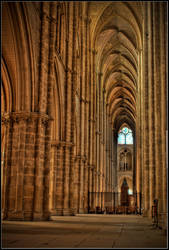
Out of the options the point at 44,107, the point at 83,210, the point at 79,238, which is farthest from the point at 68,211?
the point at 79,238

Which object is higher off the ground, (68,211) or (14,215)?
(14,215)

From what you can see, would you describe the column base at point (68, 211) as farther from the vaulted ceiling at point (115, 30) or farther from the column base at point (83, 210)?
the vaulted ceiling at point (115, 30)

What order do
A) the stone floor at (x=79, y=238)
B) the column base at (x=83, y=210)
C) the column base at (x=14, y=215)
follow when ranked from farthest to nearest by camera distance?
the column base at (x=83, y=210), the column base at (x=14, y=215), the stone floor at (x=79, y=238)

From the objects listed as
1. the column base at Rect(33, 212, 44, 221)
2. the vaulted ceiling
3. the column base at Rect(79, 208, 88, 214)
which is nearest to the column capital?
the column base at Rect(33, 212, 44, 221)

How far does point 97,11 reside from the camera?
38.3 metres

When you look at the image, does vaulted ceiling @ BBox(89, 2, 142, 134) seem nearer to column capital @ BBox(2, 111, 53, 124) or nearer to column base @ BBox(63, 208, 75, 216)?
column base @ BBox(63, 208, 75, 216)

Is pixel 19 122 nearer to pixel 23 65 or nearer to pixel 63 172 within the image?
pixel 23 65

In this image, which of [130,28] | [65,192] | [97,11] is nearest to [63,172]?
[65,192]

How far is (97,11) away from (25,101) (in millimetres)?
23889

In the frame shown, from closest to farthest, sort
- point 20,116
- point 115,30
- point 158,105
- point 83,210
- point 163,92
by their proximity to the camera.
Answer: point 163,92, point 158,105, point 20,116, point 83,210, point 115,30

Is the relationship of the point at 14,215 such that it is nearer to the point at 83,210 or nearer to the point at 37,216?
the point at 37,216

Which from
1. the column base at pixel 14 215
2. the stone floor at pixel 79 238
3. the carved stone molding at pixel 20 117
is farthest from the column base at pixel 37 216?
the stone floor at pixel 79 238

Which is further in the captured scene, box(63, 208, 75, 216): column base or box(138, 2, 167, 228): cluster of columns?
box(63, 208, 75, 216): column base

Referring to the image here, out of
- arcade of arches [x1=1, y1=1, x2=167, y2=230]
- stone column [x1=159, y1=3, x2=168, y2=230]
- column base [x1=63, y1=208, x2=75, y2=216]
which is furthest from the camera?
column base [x1=63, y1=208, x2=75, y2=216]
